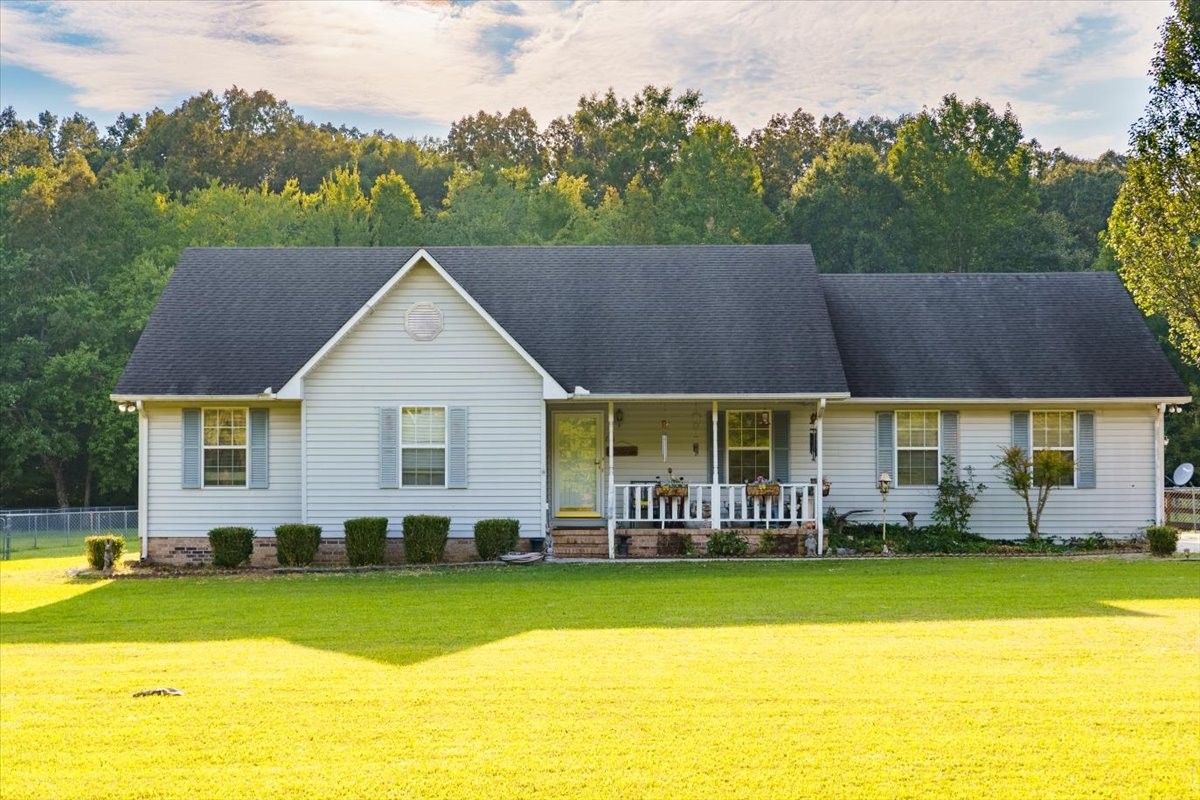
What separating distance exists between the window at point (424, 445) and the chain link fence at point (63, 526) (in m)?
11.7

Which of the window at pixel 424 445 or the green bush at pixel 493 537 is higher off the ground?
the window at pixel 424 445

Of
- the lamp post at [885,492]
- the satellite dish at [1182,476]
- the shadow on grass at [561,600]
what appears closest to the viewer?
the shadow on grass at [561,600]

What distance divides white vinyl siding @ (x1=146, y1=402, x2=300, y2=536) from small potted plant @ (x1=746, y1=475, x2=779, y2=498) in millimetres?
7872

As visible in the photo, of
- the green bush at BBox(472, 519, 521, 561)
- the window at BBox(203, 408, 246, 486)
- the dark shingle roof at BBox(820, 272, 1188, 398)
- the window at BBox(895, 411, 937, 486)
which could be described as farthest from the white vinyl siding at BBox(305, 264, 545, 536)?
the window at BBox(895, 411, 937, 486)

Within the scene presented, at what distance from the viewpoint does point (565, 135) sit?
257 feet

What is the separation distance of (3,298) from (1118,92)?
3479 cm

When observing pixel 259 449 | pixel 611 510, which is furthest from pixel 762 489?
pixel 259 449

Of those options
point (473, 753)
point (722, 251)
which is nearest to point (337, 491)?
point (722, 251)

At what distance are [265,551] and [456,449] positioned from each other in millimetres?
3849

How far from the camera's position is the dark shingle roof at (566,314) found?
23656 mm

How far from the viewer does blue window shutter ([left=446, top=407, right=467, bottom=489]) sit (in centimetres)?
2305

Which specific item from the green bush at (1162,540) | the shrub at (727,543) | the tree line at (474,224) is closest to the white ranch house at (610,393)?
the shrub at (727,543)

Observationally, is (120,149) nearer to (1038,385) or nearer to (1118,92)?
(1118,92)

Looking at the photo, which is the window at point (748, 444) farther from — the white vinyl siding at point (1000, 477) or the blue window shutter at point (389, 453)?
the blue window shutter at point (389, 453)
